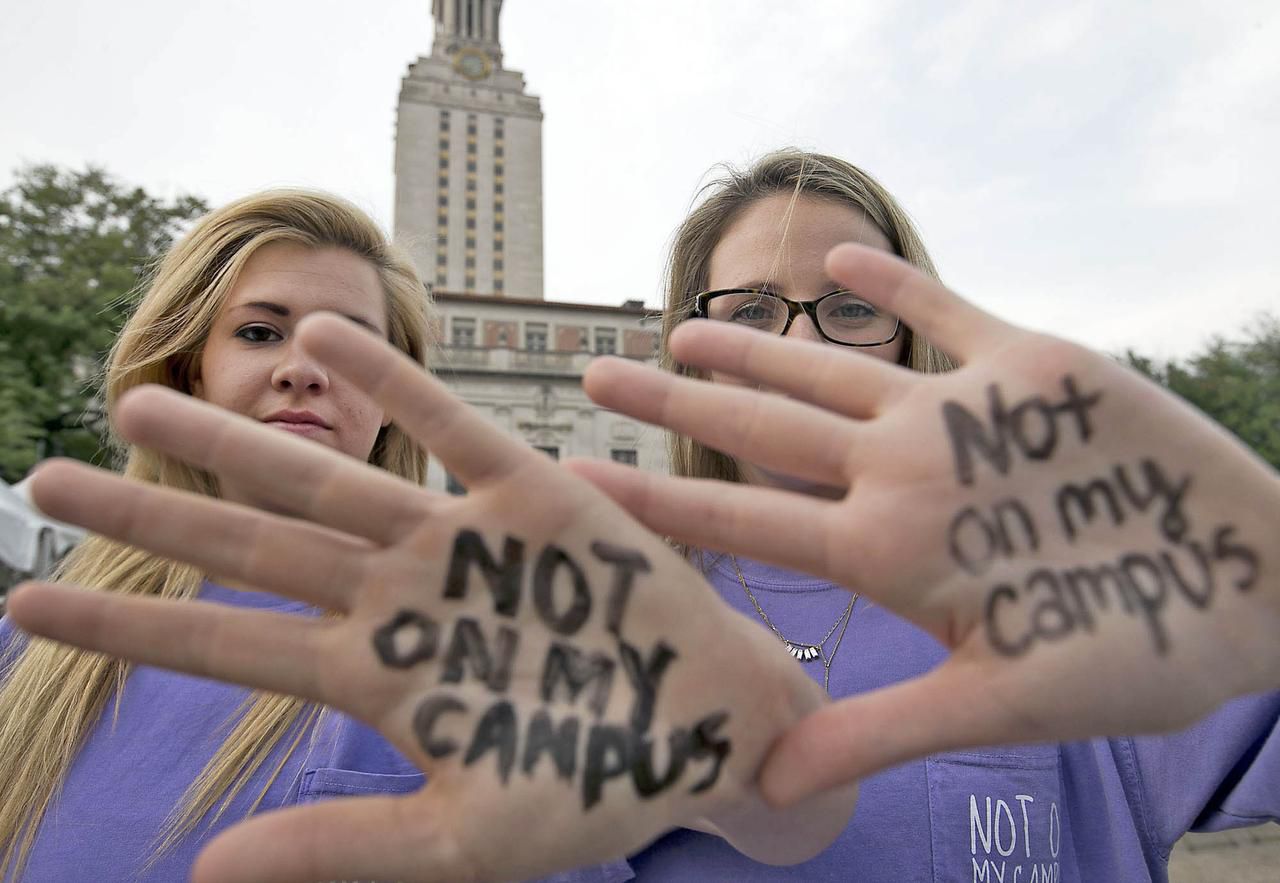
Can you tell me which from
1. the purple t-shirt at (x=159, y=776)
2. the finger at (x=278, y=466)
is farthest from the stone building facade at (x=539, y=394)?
the finger at (x=278, y=466)

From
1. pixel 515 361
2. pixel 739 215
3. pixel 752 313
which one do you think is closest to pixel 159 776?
pixel 752 313

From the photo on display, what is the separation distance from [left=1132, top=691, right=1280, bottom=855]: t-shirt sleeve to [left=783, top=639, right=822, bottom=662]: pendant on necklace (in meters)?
0.75

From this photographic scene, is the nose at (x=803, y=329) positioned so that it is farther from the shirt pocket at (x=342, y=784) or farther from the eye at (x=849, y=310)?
the shirt pocket at (x=342, y=784)

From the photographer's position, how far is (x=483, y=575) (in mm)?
1036

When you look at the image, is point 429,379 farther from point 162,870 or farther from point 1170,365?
point 1170,365

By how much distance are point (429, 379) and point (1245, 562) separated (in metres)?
1.10

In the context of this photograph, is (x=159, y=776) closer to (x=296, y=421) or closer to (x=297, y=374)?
(x=296, y=421)

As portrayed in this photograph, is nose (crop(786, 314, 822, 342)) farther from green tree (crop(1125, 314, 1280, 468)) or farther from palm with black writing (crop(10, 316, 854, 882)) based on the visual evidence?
green tree (crop(1125, 314, 1280, 468))

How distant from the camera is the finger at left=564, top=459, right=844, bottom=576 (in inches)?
41.2

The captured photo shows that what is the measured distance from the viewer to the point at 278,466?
998 millimetres

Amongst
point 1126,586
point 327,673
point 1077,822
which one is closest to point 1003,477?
point 1126,586

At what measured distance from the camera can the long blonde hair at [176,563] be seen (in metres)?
1.78

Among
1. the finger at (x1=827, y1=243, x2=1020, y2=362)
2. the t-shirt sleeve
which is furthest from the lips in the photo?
the t-shirt sleeve

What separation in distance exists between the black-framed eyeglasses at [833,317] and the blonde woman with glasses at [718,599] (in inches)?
34.5
